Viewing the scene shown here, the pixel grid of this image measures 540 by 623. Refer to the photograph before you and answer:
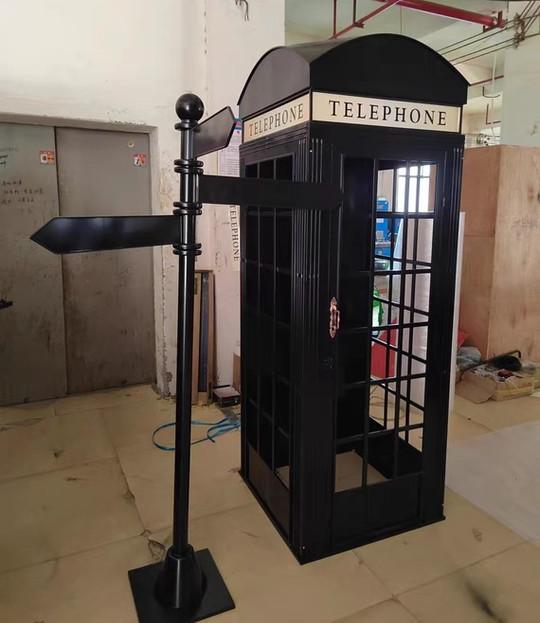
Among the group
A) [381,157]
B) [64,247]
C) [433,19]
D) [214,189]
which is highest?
[433,19]

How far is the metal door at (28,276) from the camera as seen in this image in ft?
10.5

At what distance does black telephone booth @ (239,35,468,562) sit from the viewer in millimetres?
1728

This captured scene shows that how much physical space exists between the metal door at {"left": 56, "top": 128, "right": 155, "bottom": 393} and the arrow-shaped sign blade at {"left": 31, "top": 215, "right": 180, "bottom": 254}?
222cm

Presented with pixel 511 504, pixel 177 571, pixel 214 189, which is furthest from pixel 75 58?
pixel 511 504

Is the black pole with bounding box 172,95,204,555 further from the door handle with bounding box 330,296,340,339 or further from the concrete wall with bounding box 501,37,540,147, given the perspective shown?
the concrete wall with bounding box 501,37,540,147

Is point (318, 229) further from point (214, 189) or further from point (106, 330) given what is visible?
point (106, 330)

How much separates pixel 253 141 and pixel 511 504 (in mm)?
1987

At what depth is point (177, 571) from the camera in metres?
1.65

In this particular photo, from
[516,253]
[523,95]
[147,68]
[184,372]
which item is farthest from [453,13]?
[184,372]

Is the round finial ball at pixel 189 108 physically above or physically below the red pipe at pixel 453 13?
below

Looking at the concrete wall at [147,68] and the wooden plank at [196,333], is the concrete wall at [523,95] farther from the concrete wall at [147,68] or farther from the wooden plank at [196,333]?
the wooden plank at [196,333]

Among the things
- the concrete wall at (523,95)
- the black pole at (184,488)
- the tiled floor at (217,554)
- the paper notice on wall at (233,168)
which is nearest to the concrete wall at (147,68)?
the paper notice on wall at (233,168)

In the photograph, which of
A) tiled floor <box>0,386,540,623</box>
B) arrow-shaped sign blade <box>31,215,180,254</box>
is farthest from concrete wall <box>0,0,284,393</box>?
arrow-shaped sign blade <box>31,215,180,254</box>

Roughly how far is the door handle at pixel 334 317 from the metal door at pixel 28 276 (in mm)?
2308
